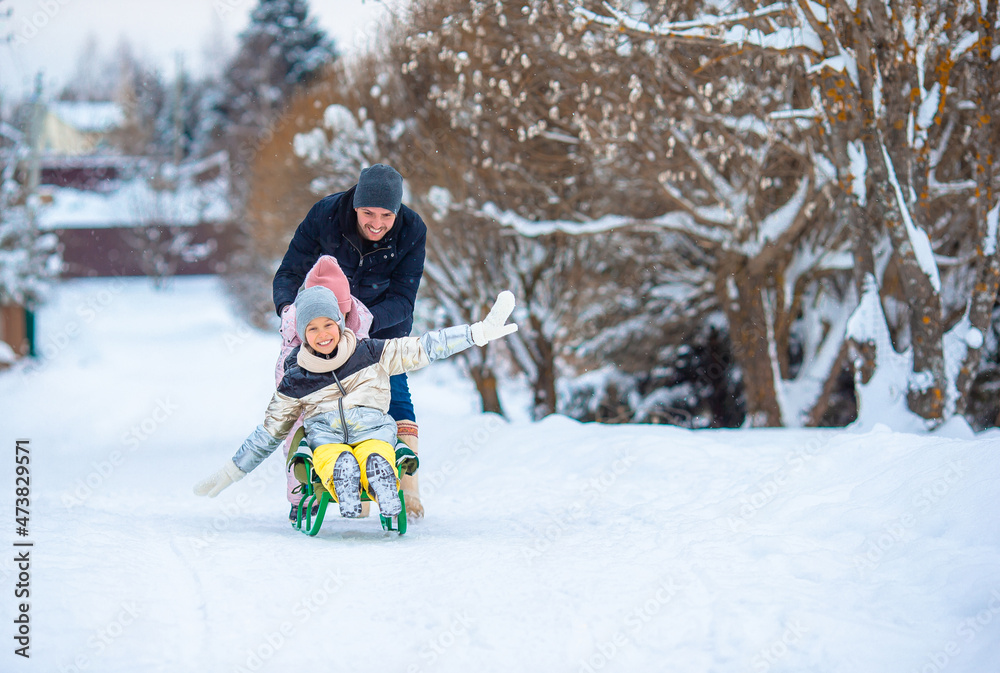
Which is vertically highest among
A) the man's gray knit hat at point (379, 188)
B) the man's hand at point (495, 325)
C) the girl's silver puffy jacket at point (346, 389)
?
the man's gray knit hat at point (379, 188)

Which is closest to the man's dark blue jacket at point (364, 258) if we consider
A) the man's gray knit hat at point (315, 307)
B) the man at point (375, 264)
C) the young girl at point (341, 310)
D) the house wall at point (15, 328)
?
the man at point (375, 264)

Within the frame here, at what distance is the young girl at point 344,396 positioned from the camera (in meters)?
3.73

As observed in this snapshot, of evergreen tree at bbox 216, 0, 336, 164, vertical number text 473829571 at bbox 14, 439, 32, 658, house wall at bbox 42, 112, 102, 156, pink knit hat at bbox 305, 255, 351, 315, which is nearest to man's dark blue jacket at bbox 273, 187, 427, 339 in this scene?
pink knit hat at bbox 305, 255, 351, 315

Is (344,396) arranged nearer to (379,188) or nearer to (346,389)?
(346,389)

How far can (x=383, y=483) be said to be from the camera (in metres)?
3.71

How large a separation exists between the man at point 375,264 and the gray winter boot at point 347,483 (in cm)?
65

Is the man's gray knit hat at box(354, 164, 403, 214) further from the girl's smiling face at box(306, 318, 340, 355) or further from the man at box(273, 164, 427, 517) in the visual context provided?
the girl's smiling face at box(306, 318, 340, 355)

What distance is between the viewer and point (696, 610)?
267 centimetres

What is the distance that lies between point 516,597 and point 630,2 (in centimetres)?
588

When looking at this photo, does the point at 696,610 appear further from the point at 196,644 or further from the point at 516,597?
the point at 196,644

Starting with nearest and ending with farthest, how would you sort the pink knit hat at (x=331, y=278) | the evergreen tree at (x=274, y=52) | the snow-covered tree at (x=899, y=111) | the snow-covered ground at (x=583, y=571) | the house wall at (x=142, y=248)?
the snow-covered ground at (x=583, y=571) → the pink knit hat at (x=331, y=278) → the snow-covered tree at (x=899, y=111) → the evergreen tree at (x=274, y=52) → the house wall at (x=142, y=248)

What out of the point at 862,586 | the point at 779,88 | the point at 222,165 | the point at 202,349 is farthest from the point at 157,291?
the point at 862,586

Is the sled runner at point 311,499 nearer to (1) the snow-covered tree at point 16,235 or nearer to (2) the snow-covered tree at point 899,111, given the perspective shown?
(2) the snow-covered tree at point 899,111

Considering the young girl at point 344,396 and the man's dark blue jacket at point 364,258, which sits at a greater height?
the man's dark blue jacket at point 364,258
